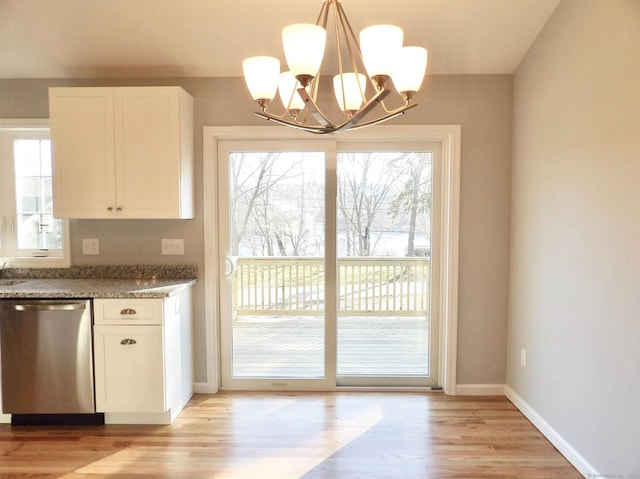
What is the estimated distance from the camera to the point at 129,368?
2.52 meters

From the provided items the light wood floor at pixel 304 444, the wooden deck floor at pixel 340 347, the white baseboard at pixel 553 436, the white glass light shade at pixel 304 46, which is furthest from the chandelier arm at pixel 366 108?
the white baseboard at pixel 553 436

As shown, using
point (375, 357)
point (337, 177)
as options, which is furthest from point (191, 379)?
point (337, 177)

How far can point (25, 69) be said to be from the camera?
2.87 m

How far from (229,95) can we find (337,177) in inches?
39.2

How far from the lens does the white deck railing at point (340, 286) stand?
3.11m

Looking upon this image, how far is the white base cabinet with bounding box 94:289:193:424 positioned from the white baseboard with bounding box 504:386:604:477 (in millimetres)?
2356

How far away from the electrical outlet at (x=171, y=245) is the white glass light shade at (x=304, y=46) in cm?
201

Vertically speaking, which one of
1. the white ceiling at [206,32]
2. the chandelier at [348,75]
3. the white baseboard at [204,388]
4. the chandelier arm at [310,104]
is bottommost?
the white baseboard at [204,388]

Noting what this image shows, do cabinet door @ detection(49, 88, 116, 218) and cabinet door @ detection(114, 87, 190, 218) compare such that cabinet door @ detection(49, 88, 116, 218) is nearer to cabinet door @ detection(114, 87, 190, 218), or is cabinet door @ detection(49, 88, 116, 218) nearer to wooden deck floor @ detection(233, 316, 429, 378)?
cabinet door @ detection(114, 87, 190, 218)

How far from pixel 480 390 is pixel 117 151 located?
10.2 feet

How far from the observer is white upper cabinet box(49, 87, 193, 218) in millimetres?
2650

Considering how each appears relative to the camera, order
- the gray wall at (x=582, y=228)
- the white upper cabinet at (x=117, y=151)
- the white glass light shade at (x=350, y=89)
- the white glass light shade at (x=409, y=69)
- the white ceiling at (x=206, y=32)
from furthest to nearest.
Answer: the white upper cabinet at (x=117, y=151) < the white ceiling at (x=206, y=32) < the gray wall at (x=582, y=228) < the white glass light shade at (x=350, y=89) < the white glass light shade at (x=409, y=69)

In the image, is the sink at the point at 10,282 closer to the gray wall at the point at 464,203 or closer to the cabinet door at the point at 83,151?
the gray wall at the point at 464,203

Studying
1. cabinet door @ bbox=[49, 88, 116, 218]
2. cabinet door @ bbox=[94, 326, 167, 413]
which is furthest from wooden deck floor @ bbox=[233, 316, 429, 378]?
cabinet door @ bbox=[49, 88, 116, 218]
